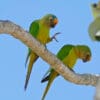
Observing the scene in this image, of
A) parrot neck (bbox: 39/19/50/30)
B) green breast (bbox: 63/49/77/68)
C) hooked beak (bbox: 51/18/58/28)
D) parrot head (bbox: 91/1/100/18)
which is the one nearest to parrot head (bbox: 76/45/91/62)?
green breast (bbox: 63/49/77/68)

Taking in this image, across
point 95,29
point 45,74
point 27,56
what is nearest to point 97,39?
point 95,29

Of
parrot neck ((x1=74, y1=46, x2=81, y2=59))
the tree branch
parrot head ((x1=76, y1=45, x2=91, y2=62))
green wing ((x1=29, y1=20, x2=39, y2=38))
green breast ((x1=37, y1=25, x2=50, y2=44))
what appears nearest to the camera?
the tree branch

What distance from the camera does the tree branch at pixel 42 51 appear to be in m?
1.45

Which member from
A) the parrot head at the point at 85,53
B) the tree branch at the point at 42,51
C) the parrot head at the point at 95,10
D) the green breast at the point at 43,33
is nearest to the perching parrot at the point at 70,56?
the parrot head at the point at 85,53

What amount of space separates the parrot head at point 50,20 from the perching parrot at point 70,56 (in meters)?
0.28

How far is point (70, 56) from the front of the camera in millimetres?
2705

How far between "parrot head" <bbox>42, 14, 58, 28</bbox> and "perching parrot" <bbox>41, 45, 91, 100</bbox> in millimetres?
282

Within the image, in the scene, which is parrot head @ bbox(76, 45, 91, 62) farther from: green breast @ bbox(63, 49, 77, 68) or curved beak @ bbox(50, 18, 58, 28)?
curved beak @ bbox(50, 18, 58, 28)

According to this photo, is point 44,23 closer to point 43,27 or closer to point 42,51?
point 43,27

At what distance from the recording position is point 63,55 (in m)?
2.72

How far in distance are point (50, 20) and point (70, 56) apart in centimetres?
45

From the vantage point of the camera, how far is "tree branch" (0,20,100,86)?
1446 millimetres

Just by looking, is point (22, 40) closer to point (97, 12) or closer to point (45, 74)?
point (45, 74)

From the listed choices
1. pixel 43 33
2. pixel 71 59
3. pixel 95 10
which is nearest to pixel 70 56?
pixel 71 59
